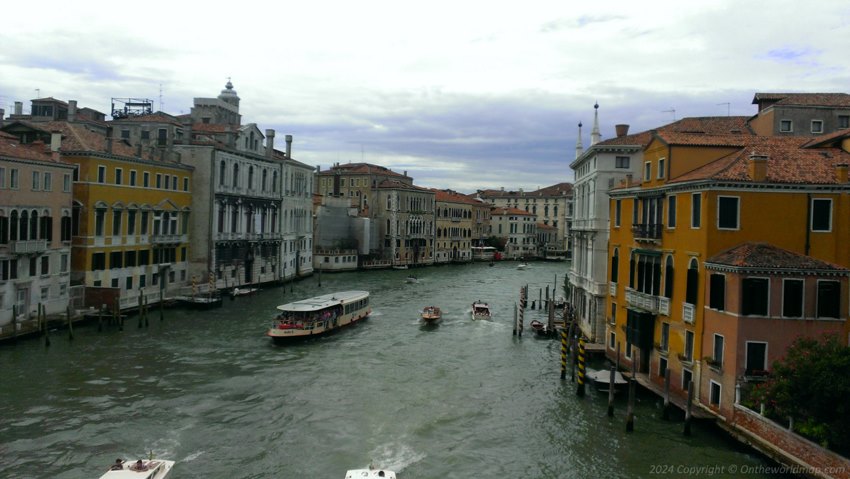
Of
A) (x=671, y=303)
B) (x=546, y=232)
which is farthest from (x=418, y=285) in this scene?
(x=546, y=232)

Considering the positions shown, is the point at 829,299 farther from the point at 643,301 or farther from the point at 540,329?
the point at 540,329

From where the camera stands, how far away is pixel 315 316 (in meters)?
26.6

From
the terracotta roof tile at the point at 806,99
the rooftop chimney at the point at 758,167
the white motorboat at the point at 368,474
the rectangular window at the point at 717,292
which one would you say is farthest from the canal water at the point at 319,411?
the terracotta roof tile at the point at 806,99

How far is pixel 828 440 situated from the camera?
11.6 meters

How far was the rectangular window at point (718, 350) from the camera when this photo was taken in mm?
14511

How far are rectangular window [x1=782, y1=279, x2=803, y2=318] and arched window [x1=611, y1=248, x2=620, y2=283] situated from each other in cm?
705

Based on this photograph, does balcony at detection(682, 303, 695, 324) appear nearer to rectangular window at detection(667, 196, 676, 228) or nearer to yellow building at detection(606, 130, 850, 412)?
yellow building at detection(606, 130, 850, 412)

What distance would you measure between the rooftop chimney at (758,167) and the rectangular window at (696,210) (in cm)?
122

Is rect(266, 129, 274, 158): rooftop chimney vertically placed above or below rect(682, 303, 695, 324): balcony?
above

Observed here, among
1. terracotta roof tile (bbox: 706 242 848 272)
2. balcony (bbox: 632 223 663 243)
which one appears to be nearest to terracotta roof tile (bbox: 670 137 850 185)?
balcony (bbox: 632 223 663 243)

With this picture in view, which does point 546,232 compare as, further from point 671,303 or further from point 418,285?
point 671,303

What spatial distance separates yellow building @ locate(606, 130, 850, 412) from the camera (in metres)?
14.8

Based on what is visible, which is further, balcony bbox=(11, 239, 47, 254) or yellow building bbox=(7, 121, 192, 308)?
yellow building bbox=(7, 121, 192, 308)

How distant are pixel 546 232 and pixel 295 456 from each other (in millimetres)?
83320
